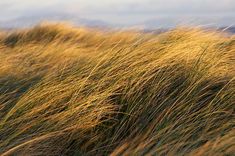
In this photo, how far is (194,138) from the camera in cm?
224

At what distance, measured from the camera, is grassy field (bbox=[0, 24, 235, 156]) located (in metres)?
2.25

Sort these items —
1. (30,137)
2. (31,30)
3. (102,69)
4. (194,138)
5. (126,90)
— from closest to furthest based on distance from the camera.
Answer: (194,138), (30,137), (126,90), (102,69), (31,30)

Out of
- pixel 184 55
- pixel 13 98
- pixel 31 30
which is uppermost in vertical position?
pixel 184 55

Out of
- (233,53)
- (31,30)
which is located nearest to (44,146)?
(233,53)

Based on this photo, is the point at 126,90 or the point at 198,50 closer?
the point at 126,90

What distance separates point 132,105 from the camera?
8.63 feet

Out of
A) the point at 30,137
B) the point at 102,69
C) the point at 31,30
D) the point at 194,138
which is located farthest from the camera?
the point at 31,30

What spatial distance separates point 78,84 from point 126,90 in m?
0.26

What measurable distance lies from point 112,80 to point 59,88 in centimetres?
29

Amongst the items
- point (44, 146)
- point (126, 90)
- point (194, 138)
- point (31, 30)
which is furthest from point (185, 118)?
point (31, 30)

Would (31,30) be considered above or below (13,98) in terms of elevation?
below

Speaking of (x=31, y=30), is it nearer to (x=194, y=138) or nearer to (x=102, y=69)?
(x=102, y=69)

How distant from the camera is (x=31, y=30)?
761cm

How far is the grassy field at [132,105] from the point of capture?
2246mm
